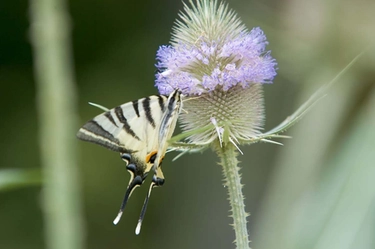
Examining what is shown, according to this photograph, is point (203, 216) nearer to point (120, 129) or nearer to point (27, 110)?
point (27, 110)

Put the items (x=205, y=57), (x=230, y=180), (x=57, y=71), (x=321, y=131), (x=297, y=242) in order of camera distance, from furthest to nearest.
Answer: (x=321, y=131) < (x=205, y=57) < (x=230, y=180) < (x=297, y=242) < (x=57, y=71)

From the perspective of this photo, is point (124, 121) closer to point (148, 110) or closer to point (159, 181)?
point (148, 110)

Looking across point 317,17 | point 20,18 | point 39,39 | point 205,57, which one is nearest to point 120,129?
point 205,57

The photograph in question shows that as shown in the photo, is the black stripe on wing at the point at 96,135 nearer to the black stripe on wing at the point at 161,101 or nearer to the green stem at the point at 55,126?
the black stripe on wing at the point at 161,101

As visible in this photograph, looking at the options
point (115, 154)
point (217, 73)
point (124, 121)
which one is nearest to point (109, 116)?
point (124, 121)

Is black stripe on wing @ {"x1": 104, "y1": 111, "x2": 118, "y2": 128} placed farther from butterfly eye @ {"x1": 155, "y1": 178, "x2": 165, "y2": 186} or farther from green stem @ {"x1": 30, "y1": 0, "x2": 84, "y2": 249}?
green stem @ {"x1": 30, "y1": 0, "x2": 84, "y2": 249}
